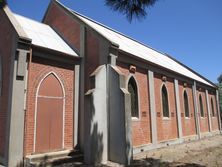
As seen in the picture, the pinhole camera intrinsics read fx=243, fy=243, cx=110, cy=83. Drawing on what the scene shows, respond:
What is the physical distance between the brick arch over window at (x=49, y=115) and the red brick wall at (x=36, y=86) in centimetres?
21

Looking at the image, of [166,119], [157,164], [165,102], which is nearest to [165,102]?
[165,102]

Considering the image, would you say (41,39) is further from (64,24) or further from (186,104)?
(186,104)

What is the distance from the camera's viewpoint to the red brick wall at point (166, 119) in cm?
1653

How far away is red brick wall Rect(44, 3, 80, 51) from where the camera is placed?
1440cm

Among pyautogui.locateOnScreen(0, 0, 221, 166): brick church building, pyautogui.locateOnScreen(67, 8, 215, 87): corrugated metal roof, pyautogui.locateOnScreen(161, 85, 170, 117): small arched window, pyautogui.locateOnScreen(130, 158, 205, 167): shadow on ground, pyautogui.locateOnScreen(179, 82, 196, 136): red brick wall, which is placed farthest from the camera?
pyautogui.locateOnScreen(179, 82, 196, 136): red brick wall

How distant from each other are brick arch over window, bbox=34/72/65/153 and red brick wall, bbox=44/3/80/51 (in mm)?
3133

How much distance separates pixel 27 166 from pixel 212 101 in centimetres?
2574

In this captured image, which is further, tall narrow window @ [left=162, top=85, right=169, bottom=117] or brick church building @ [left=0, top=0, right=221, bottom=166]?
tall narrow window @ [left=162, top=85, right=169, bottom=117]

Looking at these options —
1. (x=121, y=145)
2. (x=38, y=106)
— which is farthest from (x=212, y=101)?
(x=38, y=106)

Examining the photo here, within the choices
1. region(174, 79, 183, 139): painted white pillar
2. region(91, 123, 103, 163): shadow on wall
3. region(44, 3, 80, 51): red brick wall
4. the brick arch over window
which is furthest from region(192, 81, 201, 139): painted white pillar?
the brick arch over window

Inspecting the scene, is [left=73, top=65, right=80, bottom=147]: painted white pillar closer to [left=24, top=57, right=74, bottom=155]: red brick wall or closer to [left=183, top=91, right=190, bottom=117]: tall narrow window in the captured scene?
[left=24, top=57, right=74, bottom=155]: red brick wall

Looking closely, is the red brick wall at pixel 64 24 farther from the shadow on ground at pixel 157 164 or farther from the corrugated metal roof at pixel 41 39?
the shadow on ground at pixel 157 164

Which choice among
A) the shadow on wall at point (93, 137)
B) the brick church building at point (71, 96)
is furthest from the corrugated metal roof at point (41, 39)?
the shadow on wall at point (93, 137)

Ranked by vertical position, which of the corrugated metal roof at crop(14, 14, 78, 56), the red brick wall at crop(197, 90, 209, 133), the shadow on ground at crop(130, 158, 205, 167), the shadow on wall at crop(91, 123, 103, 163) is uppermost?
the corrugated metal roof at crop(14, 14, 78, 56)
